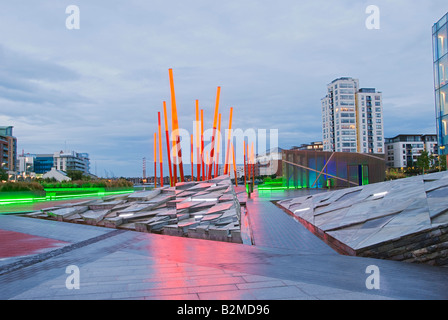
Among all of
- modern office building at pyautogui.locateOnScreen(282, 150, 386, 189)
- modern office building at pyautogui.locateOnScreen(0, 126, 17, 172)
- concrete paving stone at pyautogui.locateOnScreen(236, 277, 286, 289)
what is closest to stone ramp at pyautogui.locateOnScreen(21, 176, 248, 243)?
concrete paving stone at pyautogui.locateOnScreen(236, 277, 286, 289)

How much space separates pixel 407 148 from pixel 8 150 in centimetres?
11797

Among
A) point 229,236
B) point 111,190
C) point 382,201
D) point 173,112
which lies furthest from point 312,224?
point 111,190

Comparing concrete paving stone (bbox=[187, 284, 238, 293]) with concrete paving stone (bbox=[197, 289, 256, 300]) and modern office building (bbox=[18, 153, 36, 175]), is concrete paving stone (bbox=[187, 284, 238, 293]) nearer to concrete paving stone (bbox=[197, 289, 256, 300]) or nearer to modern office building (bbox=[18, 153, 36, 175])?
concrete paving stone (bbox=[197, 289, 256, 300])

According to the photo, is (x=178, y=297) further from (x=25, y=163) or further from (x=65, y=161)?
(x=65, y=161)

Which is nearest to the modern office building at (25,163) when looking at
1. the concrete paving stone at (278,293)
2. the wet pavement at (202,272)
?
the wet pavement at (202,272)

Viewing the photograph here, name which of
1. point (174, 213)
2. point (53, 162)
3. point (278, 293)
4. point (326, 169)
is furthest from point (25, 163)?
point (278, 293)

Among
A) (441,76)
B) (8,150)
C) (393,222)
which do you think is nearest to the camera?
(393,222)

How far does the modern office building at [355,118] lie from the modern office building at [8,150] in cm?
9083

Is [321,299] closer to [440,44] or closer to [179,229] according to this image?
[179,229]

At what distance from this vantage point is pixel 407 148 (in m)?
106

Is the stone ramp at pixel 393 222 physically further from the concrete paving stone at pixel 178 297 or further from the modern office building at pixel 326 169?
the modern office building at pixel 326 169

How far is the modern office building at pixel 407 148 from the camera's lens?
106 metres
